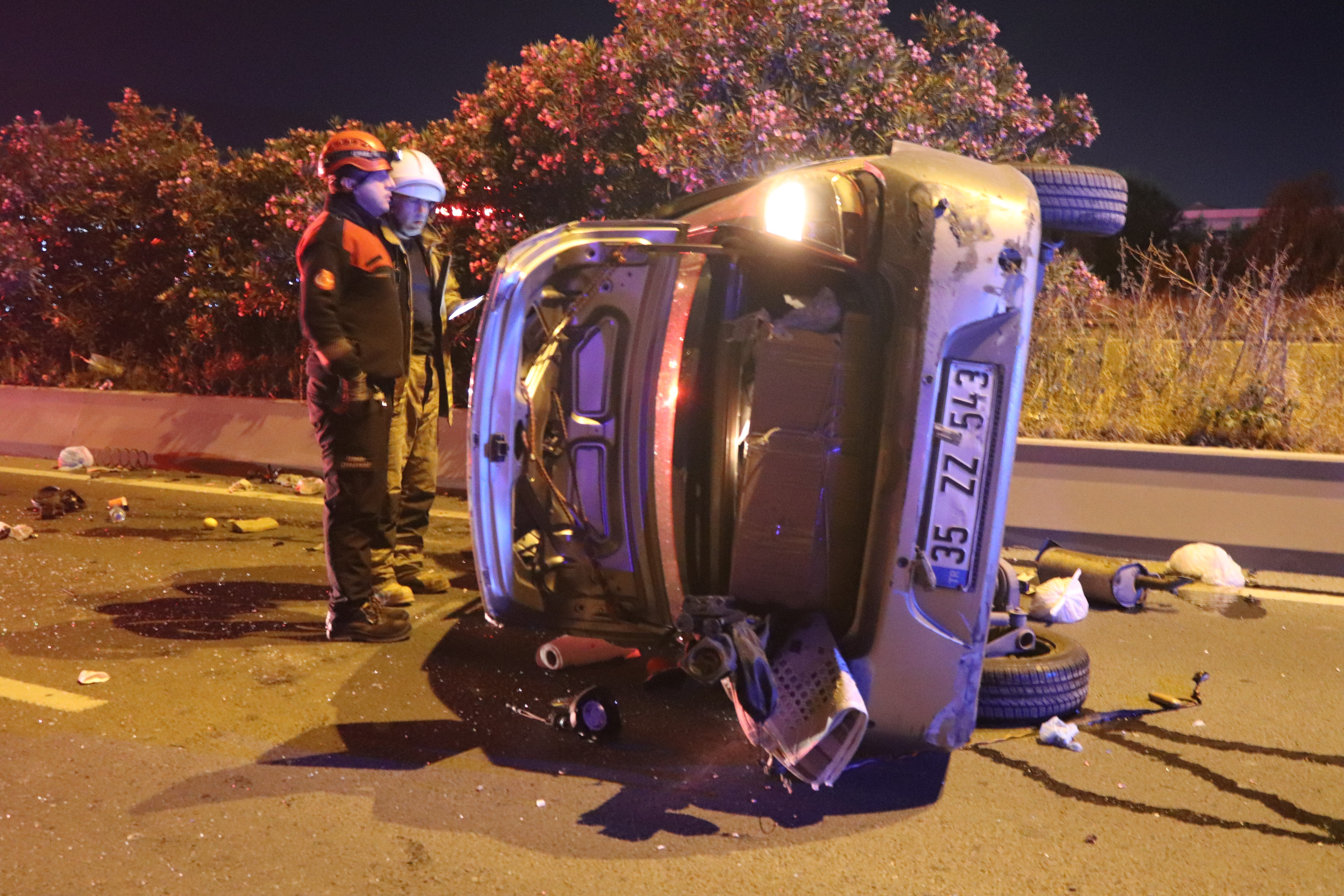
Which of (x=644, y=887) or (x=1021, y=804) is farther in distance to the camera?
(x=1021, y=804)

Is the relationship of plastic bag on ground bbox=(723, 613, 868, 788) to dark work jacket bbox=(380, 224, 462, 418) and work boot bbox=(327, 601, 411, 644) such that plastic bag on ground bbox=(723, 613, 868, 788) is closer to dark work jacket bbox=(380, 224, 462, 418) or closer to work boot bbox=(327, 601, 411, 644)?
work boot bbox=(327, 601, 411, 644)

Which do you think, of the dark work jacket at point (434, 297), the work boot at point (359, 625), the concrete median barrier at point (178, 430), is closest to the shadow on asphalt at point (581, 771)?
the work boot at point (359, 625)

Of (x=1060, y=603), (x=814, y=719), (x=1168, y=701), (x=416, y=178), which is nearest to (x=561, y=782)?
(x=814, y=719)

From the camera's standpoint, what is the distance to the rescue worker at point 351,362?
475cm

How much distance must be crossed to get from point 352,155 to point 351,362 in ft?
3.04

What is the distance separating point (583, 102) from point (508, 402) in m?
5.55

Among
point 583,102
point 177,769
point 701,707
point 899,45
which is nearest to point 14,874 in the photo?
point 177,769

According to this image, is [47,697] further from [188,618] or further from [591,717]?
[591,717]

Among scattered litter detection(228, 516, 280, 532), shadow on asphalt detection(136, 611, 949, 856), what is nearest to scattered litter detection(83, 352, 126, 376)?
scattered litter detection(228, 516, 280, 532)

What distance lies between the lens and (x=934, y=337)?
311 cm

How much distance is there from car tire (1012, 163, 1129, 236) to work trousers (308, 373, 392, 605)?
9.56 ft

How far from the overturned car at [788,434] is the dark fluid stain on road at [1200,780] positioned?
44 cm

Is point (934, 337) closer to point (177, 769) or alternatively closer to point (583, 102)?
point (177, 769)

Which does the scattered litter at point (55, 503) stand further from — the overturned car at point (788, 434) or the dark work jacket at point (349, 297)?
the overturned car at point (788, 434)
